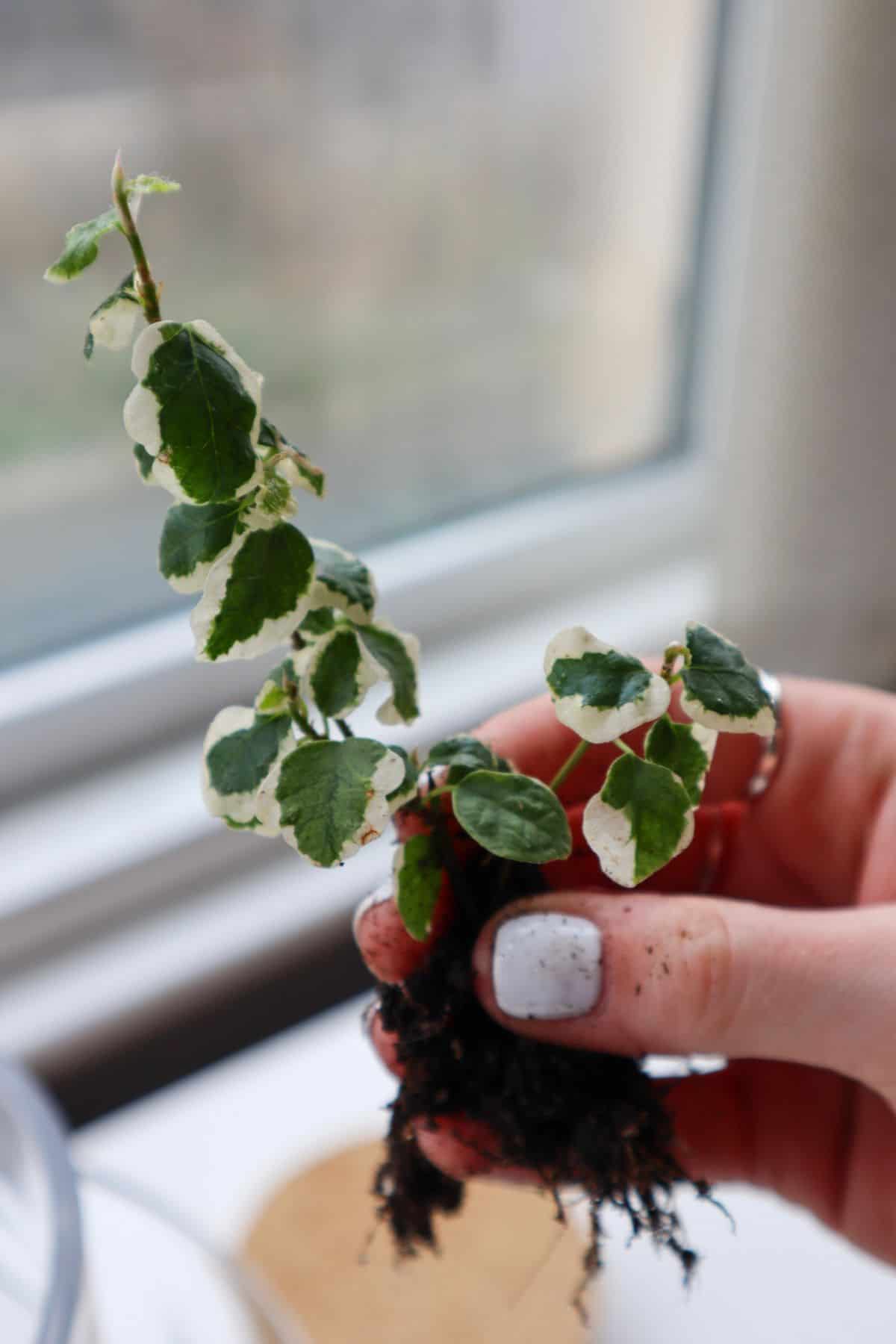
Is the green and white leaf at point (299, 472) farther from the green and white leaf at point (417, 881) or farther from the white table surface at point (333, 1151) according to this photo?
the white table surface at point (333, 1151)

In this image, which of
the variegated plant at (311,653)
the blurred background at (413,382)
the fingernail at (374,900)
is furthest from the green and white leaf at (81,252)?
the blurred background at (413,382)

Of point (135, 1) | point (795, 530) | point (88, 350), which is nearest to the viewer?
point (88, 350)

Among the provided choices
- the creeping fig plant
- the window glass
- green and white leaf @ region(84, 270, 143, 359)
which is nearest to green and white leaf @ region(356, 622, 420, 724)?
the creeping fig plant

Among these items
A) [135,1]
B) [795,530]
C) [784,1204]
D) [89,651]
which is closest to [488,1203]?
[784,1204]

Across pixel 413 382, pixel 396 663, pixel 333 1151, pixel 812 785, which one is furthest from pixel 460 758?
pixel 413 382

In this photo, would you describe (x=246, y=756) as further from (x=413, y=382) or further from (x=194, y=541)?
(x=413, y=382)

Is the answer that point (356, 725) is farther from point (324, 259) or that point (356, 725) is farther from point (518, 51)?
point (518, 51)

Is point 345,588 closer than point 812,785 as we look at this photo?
Yes
